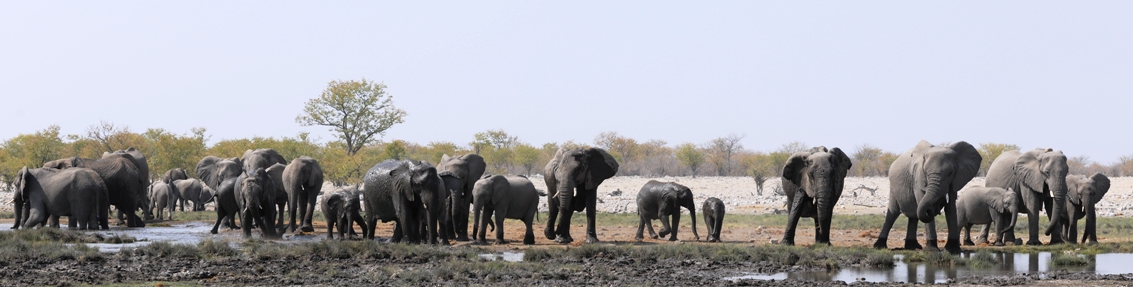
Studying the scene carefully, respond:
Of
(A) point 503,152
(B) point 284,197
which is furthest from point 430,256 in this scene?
(A) point 503,152

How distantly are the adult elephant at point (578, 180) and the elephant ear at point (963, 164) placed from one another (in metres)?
6.45

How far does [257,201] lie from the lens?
2469 cm

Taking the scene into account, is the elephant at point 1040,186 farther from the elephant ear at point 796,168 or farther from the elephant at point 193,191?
the elephant at point 193,191

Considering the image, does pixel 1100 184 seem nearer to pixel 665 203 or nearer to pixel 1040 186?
pixel 1040 186

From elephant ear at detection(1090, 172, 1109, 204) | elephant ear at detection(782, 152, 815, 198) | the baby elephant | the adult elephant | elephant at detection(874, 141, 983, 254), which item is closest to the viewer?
elephant at detection(874, 141, 983, 254)

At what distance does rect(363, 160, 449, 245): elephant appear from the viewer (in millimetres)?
21297

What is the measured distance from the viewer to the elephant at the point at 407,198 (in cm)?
2130

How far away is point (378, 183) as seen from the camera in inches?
882

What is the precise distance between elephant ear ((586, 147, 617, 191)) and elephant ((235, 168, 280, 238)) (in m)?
6.52

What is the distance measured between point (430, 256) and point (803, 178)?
691 centimetres

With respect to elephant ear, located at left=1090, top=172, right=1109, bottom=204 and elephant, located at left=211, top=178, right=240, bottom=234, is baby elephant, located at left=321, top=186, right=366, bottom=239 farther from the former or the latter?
elephant ear, located at left=1090, top=172, right=1109, bottom=204

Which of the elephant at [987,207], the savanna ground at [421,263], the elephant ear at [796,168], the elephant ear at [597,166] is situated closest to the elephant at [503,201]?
the savanna ground at [421,263]

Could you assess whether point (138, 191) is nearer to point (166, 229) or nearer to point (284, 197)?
point (166, 229)

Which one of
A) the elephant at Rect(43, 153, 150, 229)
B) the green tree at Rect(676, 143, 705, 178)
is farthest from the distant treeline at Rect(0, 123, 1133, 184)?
the elephant at Rect(43, 153, 150, 229)
